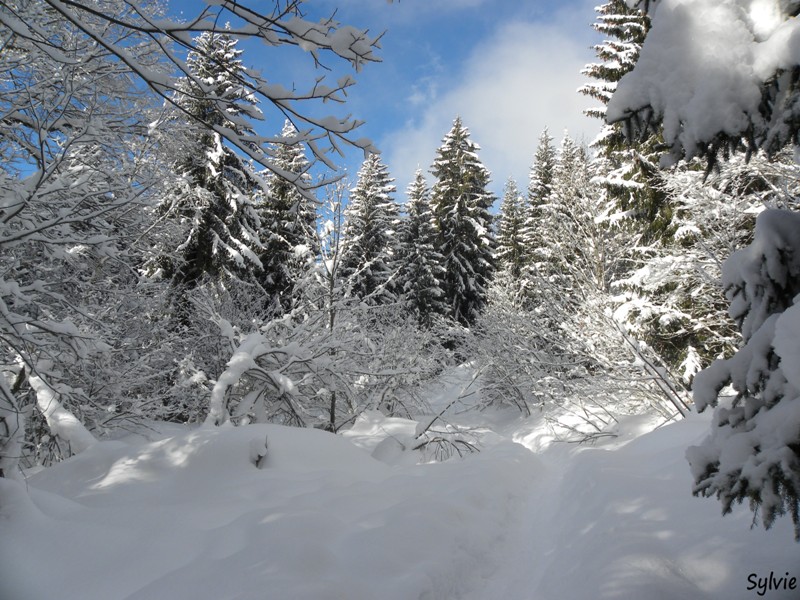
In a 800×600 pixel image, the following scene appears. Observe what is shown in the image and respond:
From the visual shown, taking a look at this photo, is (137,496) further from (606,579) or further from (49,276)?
(49,276)

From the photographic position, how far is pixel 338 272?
464 inches

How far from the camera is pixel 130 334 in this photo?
10.8m

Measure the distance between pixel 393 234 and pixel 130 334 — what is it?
15.3m

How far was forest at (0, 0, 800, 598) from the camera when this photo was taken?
6.32 ft

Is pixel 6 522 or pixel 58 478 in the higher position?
pixel 58 478

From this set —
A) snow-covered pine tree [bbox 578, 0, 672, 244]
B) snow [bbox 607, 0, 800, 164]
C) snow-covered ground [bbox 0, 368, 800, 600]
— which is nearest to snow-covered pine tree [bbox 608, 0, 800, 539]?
snow [bbox 607, 0, 800, 164]

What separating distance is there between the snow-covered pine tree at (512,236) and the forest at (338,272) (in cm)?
705

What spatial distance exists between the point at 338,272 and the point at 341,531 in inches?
344

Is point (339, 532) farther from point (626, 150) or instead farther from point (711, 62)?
point (626, 150)

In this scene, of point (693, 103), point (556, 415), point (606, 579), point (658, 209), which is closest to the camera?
point (693, 103)

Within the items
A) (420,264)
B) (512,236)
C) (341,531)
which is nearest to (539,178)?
(512,236)

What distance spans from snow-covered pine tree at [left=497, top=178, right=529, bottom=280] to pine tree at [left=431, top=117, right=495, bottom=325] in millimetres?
804

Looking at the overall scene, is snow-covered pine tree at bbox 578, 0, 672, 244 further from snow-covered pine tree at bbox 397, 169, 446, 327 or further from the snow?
snow-covered pine tree at bbox 397, 169, 446, 327

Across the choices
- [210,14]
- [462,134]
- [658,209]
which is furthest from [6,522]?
[462,134]
